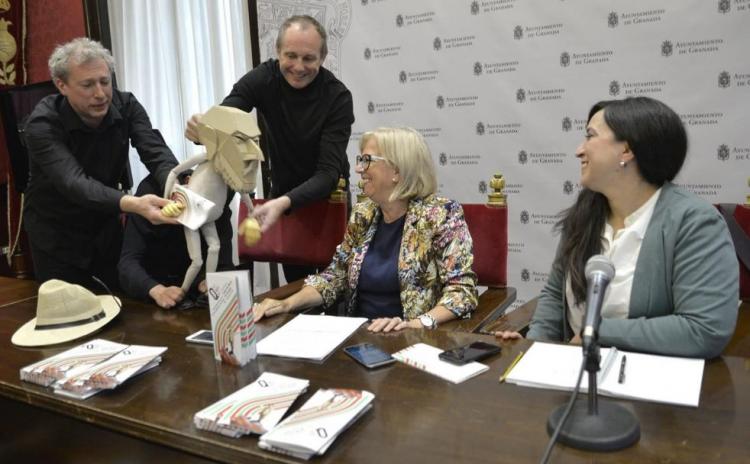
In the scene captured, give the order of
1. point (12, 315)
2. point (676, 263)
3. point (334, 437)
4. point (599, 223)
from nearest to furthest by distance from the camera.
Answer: point (334, 437) < point (676, 263) < point (599, 223) < point (12, 315)

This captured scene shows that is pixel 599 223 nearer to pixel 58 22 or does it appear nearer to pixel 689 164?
pixel 689 164

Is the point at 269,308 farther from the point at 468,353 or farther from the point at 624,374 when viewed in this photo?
the point at 624,374

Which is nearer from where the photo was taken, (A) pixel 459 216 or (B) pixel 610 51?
(A) pixel 459 216

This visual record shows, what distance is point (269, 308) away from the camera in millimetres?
1892

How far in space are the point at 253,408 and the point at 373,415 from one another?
0.77 feet

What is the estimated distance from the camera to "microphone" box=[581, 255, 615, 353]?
2.92ft

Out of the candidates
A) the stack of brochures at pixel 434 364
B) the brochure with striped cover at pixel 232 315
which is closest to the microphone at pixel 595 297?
the stack of brochures at pixel 434 364

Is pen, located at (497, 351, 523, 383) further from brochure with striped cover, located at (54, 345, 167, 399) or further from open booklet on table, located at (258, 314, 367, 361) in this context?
brochure with striped cover, located at (54, 345, 167, 399)

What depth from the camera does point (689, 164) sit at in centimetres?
293

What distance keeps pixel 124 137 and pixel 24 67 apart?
267 cm

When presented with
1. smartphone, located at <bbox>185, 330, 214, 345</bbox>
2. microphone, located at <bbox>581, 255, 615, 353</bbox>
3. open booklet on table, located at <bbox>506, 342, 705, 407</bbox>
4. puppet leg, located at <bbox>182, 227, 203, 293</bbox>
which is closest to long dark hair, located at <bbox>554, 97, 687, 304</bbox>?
open booklet on table, located at <bbox>506, 342, 705, 407</bbox>

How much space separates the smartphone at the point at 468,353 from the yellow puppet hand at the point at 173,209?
34.8 inches

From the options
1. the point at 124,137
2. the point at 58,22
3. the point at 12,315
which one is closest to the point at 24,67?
the point at 58,22

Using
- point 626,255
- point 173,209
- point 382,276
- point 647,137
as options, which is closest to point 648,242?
point 626,255
